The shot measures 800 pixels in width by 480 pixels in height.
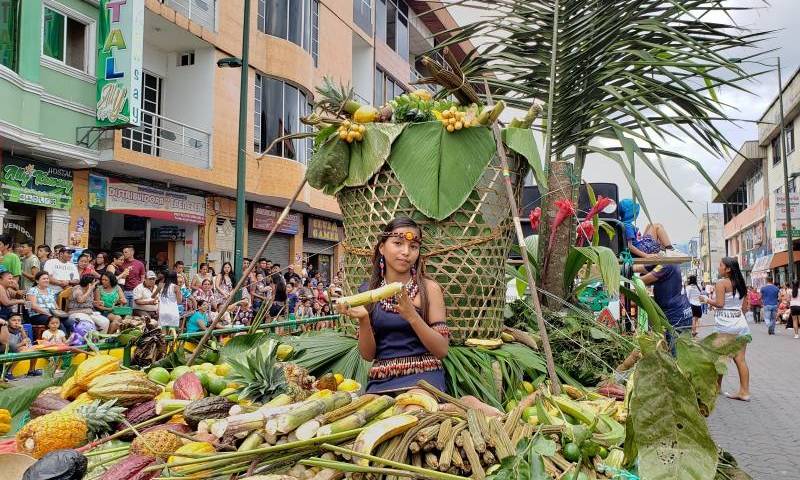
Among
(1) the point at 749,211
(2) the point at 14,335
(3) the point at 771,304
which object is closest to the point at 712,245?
(1) the point at 749,211

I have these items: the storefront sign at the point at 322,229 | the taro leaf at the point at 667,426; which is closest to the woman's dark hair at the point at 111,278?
the taro leaf at the point at 667,426

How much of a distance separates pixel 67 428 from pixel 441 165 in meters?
2.29

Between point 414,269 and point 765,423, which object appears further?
point 765,423

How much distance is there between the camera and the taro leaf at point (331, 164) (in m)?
3.81

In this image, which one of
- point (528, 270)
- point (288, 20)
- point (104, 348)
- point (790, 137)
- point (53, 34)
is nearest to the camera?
point (528, 270)

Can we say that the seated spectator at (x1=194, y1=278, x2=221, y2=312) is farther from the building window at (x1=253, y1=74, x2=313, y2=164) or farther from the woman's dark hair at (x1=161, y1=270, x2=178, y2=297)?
the building window at (x1=253, y1=74, x2=313, y2=164)

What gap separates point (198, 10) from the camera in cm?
1574

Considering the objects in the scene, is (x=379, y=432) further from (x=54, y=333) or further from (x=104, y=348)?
(x=54, y=333)

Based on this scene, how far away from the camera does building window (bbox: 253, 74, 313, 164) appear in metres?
17.7

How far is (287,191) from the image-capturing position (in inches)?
703

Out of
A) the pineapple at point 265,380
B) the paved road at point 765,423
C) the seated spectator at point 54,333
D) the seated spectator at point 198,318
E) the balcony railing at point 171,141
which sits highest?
the balcony railing at point 171,141

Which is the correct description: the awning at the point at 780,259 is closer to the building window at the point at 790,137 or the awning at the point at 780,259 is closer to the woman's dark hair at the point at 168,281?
the building window at the point at 790,137

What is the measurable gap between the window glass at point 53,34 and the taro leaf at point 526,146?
11541mm

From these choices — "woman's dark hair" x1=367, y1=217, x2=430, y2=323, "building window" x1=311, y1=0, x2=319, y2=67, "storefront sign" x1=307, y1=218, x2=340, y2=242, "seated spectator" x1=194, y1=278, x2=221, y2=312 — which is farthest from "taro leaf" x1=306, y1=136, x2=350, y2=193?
"storefront sign" x1=307, y1=218, x2=340, y2=242
